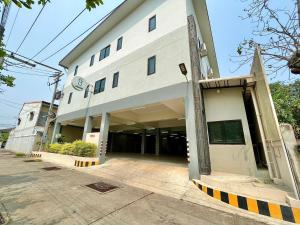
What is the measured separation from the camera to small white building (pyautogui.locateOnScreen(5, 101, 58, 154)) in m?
17.1

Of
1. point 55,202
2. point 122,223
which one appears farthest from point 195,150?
point 55,202

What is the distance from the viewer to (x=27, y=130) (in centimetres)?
2162

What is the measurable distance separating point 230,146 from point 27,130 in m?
26.3

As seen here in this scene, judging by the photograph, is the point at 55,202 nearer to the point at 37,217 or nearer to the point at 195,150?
the point at 37,217

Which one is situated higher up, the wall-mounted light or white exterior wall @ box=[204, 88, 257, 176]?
the wall-mounted light

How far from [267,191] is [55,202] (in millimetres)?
5622

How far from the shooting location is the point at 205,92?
7492 mm

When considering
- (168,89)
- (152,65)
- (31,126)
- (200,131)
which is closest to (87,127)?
(152,65)

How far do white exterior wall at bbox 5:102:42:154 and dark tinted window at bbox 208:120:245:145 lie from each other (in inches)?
740

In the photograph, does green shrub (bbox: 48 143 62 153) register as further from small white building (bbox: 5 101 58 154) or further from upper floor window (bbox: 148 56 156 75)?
upper floor window (bbox: 148 56 156 75)

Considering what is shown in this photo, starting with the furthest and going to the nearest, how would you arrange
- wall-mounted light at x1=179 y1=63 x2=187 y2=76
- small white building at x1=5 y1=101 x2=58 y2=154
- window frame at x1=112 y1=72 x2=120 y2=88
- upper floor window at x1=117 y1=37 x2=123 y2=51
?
1. small white building at x1=5 y1=101 x2=58 y2=154
2. upper floor window at x1=117 y1=37 x2=123 y2=51
3. window frame at x1=112 y1=72 x2=120 y2=88
4. wall-mounted light at x1=179 y1=63 x2=187 y2=76

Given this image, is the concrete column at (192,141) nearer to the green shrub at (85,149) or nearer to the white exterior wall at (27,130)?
the green shrub at (85,149)

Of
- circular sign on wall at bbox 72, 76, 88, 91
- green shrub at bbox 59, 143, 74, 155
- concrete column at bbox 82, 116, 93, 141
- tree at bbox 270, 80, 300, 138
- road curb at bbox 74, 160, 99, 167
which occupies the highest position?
circular sign on wall at bbox 72, 76, 88, 91

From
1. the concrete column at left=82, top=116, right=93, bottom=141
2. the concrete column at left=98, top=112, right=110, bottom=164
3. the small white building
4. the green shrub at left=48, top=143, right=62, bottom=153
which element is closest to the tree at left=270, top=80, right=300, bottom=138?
the concrete column at left=98, top=112, right=110, bottom=164
